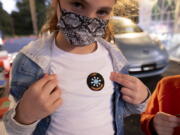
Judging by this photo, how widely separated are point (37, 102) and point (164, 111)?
62cm

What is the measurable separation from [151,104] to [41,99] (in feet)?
2.02

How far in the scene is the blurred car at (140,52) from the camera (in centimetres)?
263

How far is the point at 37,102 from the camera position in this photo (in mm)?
558

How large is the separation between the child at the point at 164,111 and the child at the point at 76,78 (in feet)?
0.38

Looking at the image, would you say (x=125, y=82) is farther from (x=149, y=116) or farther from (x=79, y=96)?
(x=149, y=116)

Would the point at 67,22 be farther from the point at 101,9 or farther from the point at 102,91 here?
the point at 102,91

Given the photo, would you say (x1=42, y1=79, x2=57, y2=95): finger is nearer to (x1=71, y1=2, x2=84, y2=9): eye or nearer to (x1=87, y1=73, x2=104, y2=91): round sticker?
(x1=87, y1=73, x2=104, y2=91): round sticker

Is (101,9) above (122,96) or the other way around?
above

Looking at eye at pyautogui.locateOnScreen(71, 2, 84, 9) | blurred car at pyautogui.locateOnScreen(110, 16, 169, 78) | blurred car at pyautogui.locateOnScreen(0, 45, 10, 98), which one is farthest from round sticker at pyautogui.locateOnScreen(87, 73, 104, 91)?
blurred car at pyautogui.locateOnScreen(110, 16, 169, 78)

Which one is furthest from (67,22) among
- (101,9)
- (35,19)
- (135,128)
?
(135,128)

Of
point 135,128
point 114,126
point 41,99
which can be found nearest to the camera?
point 41,99

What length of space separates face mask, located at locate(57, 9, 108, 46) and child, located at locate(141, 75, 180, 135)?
1.47 feet

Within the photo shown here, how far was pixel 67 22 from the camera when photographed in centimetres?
68

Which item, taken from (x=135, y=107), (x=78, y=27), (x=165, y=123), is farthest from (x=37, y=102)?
(x=165, y=123)
